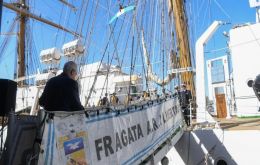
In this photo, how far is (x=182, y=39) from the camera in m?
13.0

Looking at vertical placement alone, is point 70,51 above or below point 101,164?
above

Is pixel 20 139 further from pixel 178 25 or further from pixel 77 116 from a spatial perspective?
pixel 178 25

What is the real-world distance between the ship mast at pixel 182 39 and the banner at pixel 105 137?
6507 millimetres

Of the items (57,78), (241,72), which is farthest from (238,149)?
(57,78)

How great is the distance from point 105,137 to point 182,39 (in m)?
9.84

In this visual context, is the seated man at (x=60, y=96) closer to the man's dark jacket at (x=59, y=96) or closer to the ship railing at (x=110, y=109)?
A: the man's dark jacket at (x=59, y=96)

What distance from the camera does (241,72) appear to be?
42.0 feet

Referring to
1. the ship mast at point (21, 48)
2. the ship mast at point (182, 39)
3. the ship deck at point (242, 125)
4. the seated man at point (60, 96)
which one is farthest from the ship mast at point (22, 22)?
the seated man at point (60, 96)

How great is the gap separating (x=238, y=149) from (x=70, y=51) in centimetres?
2288

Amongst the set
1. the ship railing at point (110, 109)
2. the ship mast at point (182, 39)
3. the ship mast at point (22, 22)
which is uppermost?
the ship mast at point (22, 22)

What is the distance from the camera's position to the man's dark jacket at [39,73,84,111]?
357 centimetres

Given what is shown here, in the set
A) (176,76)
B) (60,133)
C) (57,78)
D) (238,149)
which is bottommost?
(238,149)

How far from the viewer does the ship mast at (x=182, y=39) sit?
12.7m

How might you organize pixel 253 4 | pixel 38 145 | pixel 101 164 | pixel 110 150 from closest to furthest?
pixel 38 145
pixel 101 164
pixel 110 150
pixel 253 4
